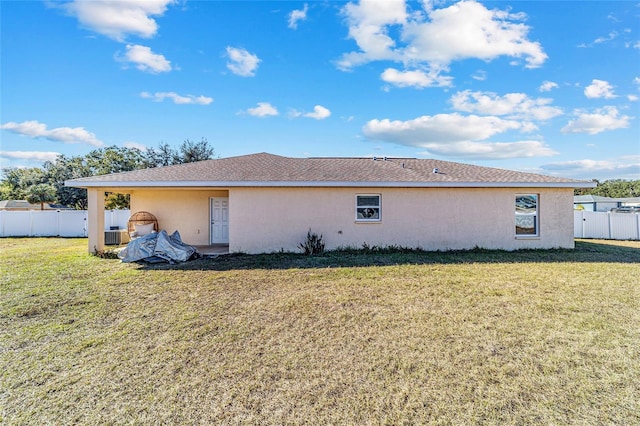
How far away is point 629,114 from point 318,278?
63.7 feet

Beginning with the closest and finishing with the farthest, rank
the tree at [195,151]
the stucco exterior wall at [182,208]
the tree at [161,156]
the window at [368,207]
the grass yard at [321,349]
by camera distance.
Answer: the grass yard at [321,349], the window at [368,207], the stucco exterior wall at [182,208], the tree at [195,151], the tree at [161,156]

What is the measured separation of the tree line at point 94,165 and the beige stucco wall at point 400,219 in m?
18.1

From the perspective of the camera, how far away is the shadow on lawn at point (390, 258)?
9.20 metres

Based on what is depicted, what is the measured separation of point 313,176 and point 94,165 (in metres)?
32.5

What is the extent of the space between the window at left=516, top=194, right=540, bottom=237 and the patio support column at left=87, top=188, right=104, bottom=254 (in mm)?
15732

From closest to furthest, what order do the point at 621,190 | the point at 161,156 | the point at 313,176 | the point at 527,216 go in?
the point at 313,176 < the point at 527,216 < the point at 161,156 < the point at 621,190

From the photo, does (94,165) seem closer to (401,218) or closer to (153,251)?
(153,251)

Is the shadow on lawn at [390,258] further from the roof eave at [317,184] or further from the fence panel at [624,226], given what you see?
the fence panel at [624,226]

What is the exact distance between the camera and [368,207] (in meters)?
11.6

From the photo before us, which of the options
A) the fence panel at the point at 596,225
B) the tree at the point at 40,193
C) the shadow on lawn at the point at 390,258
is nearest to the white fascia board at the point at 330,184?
the shadow on lawn at the point at 390,258

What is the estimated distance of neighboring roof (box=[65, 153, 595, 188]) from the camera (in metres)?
10.7

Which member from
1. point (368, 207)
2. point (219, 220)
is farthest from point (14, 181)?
point (368, 207)

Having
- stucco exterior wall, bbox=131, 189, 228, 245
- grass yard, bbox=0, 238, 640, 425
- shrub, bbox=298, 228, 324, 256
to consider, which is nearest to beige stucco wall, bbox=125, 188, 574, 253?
shrub, bbox=298, 228, 324, 256

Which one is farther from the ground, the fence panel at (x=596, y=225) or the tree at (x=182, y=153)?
the tree at (x=182, y=153)
